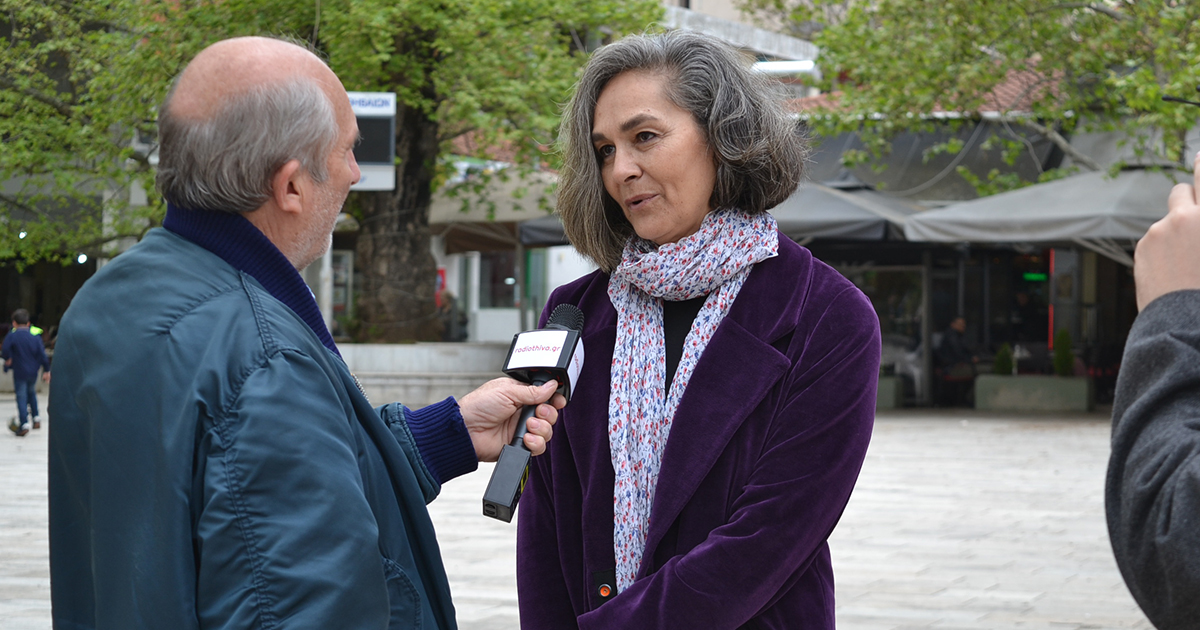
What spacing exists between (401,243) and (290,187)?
45.1ft

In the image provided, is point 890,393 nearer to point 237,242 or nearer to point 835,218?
point 835,218

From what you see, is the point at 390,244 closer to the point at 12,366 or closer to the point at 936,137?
the point at 12,366

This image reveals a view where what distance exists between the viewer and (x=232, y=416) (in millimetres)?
1396

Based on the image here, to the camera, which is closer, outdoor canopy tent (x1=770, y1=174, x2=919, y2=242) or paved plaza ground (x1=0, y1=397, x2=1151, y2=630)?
paved plaza ground (x1=0, y1=397, x2=1151, y2=630)

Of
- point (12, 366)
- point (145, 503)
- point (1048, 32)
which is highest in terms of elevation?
point (1048, 32)

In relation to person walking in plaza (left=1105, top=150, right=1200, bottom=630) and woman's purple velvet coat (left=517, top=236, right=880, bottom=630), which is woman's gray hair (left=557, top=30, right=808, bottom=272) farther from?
person walking in plaza (left=1105, top=150, right=1200, bottom=630)

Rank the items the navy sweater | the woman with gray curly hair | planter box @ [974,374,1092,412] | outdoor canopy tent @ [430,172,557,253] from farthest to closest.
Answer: planter box @ [974,374,1092,412]
outdoor canopy tent @ [430,172,557,253]
the navy sweater
the woman with gray curly hair

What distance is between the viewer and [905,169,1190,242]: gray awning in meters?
13.7

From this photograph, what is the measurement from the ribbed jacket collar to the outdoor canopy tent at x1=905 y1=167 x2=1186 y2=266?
1347 cm

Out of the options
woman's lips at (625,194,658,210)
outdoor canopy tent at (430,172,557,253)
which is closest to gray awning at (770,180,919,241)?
outdoor canopy tent at (430,172,557,253)

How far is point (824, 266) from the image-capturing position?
225 centimetres

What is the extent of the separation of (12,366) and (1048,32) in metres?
13.9

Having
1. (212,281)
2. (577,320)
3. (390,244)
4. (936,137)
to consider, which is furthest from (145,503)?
(936,137)

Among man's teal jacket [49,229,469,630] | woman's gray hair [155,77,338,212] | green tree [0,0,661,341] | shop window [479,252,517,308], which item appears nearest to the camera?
man's teal jacket [49,229,469,630]
